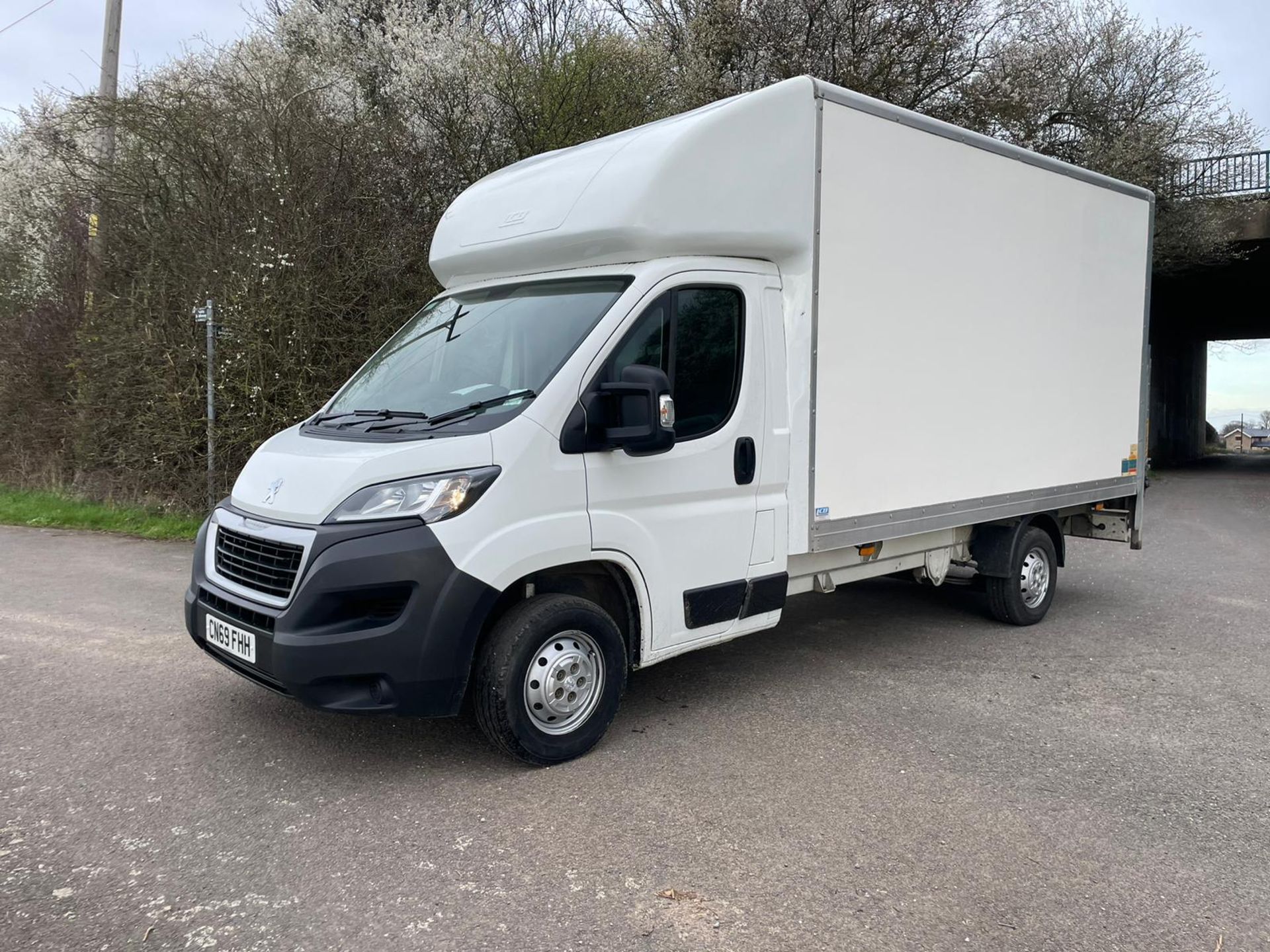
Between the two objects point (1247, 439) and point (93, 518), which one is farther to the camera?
point (1247, 439)

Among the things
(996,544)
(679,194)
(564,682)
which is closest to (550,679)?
(564,682)

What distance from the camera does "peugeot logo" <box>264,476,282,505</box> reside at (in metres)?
3.98

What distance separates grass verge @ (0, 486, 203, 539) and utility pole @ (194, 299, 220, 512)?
1.34 feet

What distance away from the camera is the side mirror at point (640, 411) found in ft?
12.7

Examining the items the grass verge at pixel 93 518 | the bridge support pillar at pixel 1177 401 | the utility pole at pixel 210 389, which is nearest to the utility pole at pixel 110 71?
the utility pole at pixel 210 389

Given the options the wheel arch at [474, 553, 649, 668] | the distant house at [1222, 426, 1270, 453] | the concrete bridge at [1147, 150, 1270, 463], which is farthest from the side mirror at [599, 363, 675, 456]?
the distant house at [1222, 426, 1270, 453]

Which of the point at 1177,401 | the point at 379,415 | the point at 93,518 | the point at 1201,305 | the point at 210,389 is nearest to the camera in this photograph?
the point at 379,415

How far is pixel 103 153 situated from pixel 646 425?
9778 millimetres

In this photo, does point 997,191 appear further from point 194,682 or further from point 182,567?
point 182,567

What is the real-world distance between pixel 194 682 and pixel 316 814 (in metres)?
1.91

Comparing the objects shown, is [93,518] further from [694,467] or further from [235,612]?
[694,467]

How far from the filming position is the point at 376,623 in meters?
3.64

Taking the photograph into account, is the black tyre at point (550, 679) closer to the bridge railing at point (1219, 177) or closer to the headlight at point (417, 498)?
the headlight at point (417, 498)

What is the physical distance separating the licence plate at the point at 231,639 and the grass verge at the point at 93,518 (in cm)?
637
